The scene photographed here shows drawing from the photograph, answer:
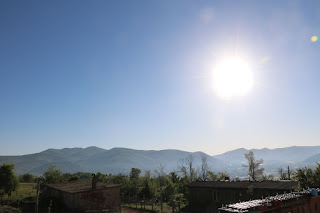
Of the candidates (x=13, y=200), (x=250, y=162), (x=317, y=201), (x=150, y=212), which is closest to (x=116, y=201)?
(x=150, y=212)

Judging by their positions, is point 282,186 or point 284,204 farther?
point 282,186

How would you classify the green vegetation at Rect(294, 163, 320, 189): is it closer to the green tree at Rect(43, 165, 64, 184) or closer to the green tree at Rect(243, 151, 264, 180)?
the green tree at Rect(43, 165, 64, 184)

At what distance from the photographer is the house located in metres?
28.8

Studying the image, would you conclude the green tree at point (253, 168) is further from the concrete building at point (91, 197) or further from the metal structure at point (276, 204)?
the metal structure at point (276, 204)

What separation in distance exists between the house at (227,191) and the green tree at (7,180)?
1249 inches

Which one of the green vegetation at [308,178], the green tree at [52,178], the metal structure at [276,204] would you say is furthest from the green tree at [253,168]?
the metal structure at [276,204]

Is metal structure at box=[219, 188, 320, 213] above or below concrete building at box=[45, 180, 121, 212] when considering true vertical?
above

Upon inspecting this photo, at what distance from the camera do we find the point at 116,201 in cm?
3303

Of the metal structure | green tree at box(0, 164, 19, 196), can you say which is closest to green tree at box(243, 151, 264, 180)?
the metal structure

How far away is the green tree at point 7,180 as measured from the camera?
3728 cm

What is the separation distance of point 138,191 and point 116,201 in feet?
45.2

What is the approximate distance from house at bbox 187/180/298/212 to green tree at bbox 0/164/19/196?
104 ft

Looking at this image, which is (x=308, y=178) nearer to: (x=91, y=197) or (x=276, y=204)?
(x=276, y=204)

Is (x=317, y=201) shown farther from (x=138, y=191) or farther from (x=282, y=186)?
(x=138, y=191)
